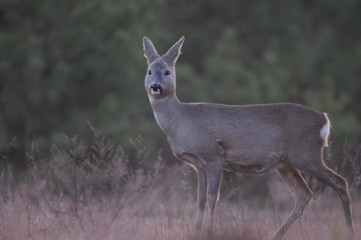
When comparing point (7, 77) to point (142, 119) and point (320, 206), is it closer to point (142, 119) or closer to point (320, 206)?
point (142, 119)

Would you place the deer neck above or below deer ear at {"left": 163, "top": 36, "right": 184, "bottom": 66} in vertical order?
below

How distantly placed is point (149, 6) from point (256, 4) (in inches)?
230

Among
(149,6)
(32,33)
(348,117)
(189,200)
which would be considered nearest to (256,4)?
(149,6)

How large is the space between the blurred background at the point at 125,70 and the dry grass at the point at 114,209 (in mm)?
5242

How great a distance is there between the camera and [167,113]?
30.1 ft

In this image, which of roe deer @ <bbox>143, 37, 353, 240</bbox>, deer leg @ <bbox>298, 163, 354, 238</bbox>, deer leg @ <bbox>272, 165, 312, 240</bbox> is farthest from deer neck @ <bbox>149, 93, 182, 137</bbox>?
deer leg @ <bbox>298, 163, 354, 238</bbox>

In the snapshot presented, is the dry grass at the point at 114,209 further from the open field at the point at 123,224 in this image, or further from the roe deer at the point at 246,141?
the roe deer at the point at 246,141

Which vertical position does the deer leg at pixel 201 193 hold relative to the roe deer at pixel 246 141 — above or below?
below

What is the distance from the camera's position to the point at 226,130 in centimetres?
899

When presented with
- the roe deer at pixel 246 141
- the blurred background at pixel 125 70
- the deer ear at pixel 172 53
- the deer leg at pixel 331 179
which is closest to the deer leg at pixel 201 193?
the roe deer at pixel 246 141

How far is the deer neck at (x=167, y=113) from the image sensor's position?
9.07 meters

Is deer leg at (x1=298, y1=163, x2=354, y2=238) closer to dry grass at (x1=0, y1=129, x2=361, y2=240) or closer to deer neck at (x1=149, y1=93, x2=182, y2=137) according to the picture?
dry grass at (x1=0, y1=129, x2=361, y2=240)

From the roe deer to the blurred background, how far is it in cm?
618

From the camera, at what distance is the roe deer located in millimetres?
8789
